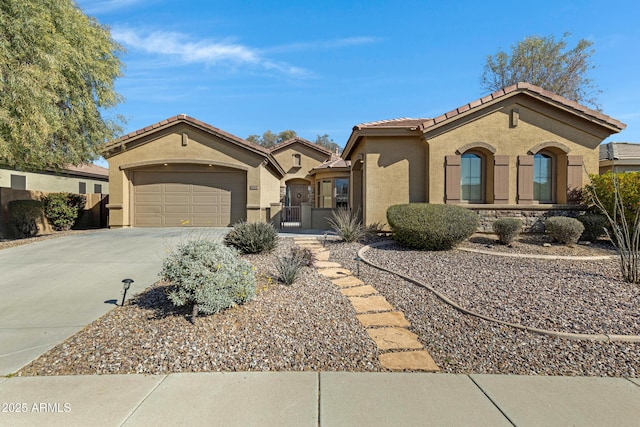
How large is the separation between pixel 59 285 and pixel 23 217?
31.7 feet

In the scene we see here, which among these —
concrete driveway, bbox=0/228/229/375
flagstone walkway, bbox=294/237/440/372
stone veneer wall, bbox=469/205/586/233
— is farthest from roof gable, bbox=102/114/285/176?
stone veneer wall, bbox=469/205/586/233

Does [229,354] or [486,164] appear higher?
[486,164]

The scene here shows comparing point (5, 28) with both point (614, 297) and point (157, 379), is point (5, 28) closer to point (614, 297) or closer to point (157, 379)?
point (157, 379)

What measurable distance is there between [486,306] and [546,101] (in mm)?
9222

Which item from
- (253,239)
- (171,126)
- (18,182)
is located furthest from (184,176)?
(18,182)

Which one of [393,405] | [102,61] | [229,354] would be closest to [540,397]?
[393,405]

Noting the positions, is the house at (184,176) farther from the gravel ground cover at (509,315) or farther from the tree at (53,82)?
the gravel ground cover at (509,315)

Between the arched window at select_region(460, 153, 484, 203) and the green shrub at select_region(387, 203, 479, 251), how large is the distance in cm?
290

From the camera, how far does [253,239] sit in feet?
24.7

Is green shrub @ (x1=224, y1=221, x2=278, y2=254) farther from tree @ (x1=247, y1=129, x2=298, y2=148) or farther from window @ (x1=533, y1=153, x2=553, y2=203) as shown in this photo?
tree @ (x1=247, y1=129, x2=298, y2=148)

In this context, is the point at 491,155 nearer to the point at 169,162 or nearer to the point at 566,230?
the point at 566,230

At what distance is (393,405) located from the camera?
8.18ft

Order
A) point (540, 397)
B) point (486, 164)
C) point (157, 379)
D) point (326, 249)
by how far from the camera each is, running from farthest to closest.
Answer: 1. point (486, 164)
2. point (326, 249)
3. point (157, 379)
4. point (540, 397)

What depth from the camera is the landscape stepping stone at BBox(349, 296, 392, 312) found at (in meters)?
4.47
